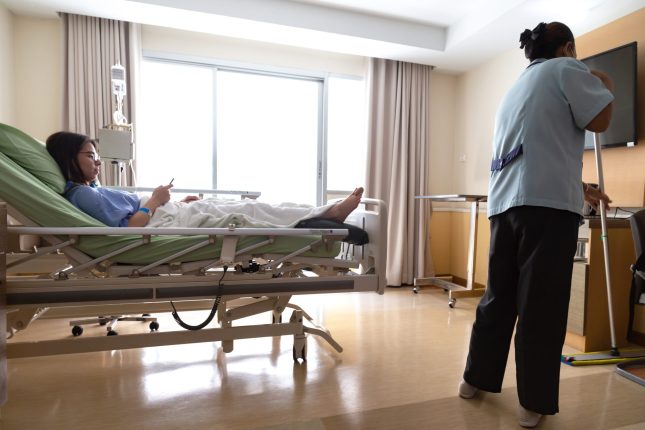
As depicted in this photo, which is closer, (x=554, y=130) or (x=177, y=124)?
(x=554, y=130)

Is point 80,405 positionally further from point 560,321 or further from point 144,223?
point 560,321

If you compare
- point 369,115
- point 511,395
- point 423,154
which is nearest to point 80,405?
point 511,395

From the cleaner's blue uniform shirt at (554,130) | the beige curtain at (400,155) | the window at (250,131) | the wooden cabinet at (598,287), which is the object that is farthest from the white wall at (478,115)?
the cleaner's blue uniform shirt at (554,130)

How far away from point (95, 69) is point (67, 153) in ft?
6.23

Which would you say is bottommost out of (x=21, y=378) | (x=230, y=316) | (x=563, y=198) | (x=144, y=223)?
(x=21, y=378)

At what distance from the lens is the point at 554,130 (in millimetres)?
1365

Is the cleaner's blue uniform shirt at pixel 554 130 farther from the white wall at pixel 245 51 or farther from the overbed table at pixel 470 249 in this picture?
the white wall at pixel 245 51

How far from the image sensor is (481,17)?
3.10m

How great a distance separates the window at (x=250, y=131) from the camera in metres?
3.55

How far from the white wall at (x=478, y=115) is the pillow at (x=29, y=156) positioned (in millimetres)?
3491

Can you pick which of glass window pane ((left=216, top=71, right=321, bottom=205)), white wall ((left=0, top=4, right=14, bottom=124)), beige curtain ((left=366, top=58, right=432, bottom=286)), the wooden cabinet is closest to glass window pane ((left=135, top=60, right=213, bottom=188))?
glass window pane ((left=216, top=71, right=321, bottom=205))

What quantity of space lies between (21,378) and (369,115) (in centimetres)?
333

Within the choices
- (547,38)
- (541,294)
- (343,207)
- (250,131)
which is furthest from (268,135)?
(541,294)

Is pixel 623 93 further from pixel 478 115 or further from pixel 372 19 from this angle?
pixel 372 19
